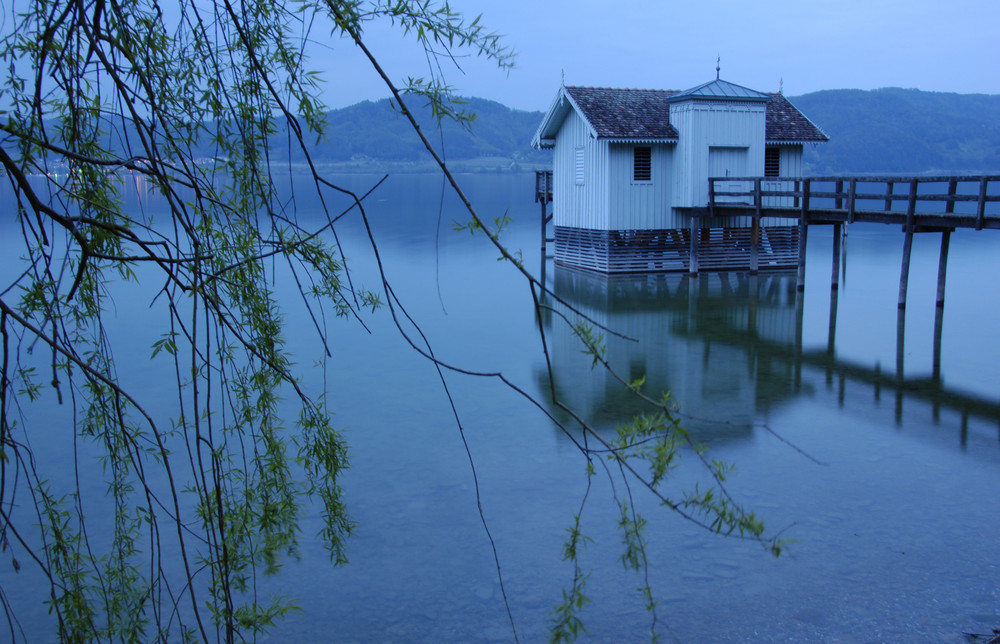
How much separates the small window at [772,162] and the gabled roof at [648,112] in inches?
21.2

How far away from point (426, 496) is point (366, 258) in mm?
25819

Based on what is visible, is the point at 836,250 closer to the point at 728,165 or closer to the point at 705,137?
the point at 728,165

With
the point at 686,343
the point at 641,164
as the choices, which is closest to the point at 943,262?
the point at 686,343

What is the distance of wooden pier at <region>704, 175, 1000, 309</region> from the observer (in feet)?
55.4

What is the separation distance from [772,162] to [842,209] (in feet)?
19.0

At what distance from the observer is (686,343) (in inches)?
643

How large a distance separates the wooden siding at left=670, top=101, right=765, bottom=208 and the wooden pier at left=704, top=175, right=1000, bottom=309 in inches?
16.2

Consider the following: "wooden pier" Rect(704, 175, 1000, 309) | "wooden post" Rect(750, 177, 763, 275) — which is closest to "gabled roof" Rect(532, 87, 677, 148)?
"wooden pier" Rect(704, 175, 1000, 309)

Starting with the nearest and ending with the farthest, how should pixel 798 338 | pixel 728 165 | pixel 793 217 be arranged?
pixel 798 338 → pixel 793 217 → pixel 728 165

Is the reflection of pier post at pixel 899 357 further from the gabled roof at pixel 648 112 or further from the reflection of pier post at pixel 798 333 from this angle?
the gabled roof at pixel 648 112

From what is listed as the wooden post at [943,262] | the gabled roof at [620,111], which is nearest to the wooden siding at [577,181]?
the gabled roof at [620,111]

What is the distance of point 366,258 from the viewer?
3412 cm

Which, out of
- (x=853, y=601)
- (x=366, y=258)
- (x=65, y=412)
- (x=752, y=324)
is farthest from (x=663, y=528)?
(x=366, y=258)

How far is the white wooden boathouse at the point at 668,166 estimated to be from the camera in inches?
916
